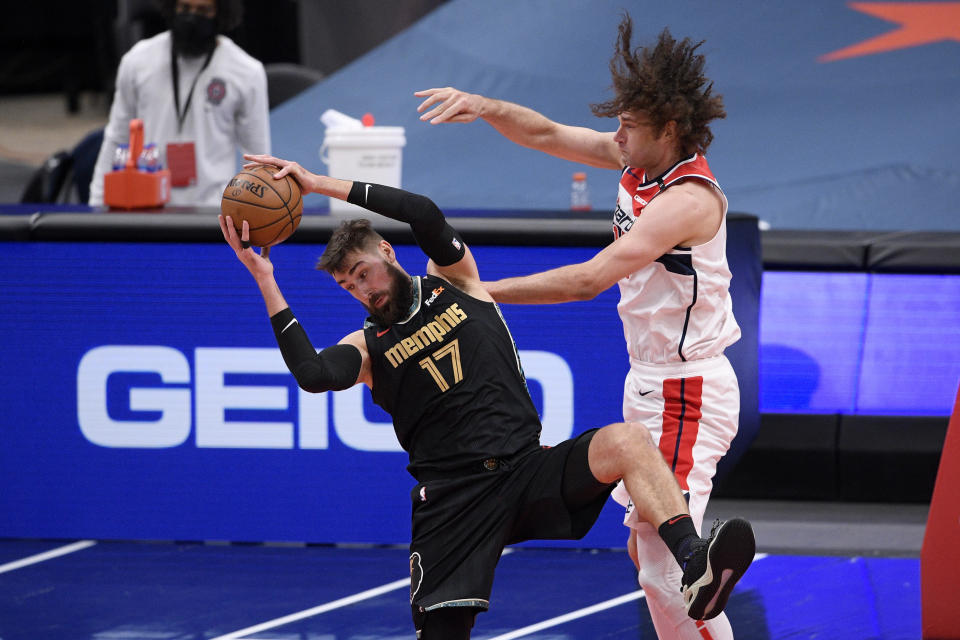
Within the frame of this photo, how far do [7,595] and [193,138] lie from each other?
276 cm

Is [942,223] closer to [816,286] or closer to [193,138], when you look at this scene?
[816,286]

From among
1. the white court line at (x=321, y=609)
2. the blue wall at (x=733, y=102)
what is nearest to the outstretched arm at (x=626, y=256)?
the white court line at (x=321, y=609)

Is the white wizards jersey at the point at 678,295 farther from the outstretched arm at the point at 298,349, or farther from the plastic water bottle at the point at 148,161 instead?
the plastic water bottle at the point at 148,161

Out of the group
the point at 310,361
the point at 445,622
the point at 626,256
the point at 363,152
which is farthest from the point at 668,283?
the point at 363,152

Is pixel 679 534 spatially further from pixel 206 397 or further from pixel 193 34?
pixel 193 34

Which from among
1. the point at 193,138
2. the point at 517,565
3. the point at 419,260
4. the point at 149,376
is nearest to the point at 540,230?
the point at 419,260

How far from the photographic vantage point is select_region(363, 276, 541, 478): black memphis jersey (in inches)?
144

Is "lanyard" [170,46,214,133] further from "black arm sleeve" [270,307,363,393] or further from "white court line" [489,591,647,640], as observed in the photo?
"white court line" [489,591,647,640]

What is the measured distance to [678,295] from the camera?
11.8ft

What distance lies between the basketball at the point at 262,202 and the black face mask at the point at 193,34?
317 cm

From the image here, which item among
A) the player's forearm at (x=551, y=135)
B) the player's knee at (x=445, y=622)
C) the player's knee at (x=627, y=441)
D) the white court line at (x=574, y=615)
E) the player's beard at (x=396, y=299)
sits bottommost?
the white court line at (x=574, y=615)

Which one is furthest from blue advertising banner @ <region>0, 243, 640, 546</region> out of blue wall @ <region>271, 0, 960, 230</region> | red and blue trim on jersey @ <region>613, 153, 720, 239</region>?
blue wall @ <region>271, 0, 960, 230</region>

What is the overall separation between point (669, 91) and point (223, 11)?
383 centimetres

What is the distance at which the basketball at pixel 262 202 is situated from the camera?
11.9 feet
